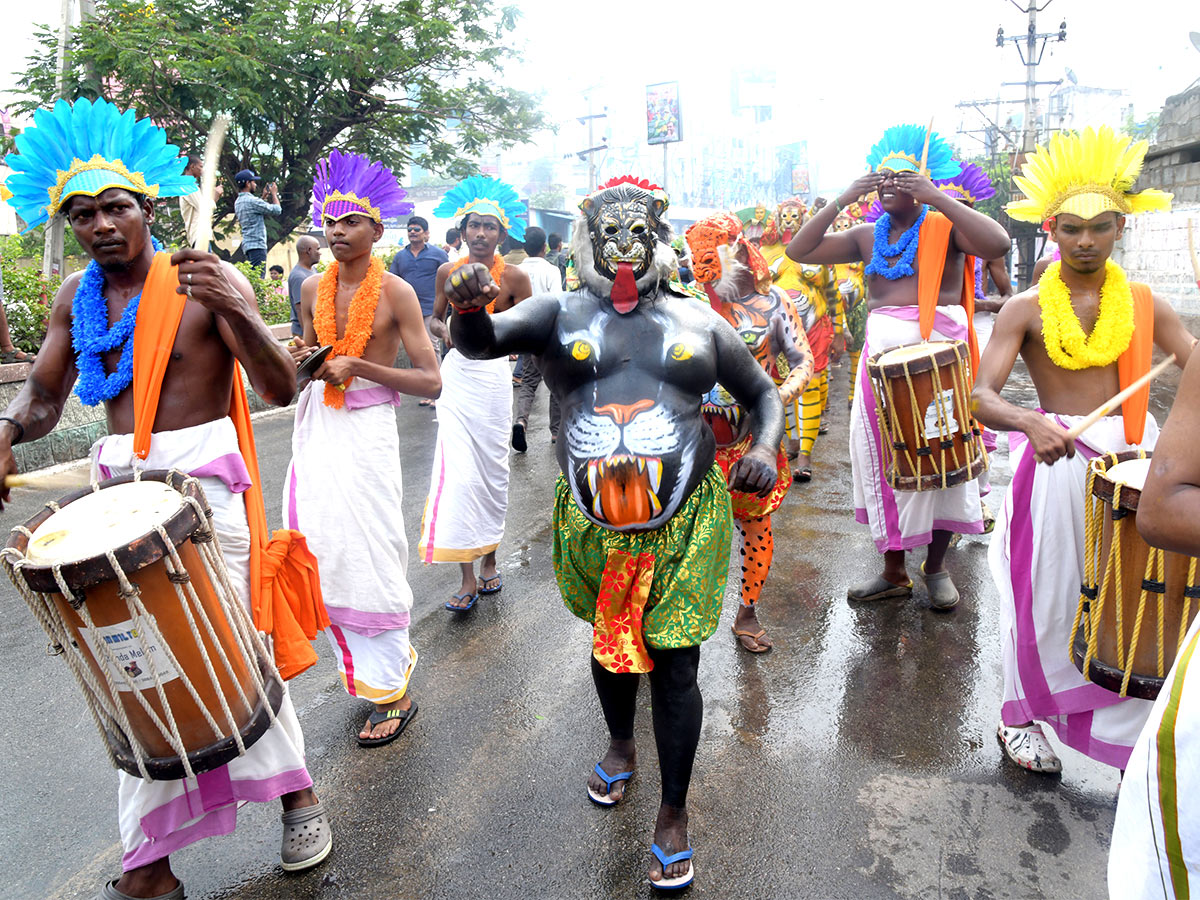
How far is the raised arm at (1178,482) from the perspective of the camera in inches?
59.7

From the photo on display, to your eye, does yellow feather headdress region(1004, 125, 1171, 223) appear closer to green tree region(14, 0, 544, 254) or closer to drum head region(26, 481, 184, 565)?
drum head region(26, 481, 184, 565)

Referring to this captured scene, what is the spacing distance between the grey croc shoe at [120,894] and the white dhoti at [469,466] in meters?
2.29

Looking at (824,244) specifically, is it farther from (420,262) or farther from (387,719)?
(420,262)

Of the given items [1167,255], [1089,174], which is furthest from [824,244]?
[1167,255]

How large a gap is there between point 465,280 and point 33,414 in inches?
58.8

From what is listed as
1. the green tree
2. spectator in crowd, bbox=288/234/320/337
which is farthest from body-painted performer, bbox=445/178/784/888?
the green tree

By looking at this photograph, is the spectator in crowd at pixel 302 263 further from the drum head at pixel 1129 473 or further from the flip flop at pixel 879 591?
the drum head at pixel 1129 473

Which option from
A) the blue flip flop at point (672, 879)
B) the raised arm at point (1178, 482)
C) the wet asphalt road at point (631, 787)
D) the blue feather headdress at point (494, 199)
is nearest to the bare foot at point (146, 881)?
the wet asphalt road at point (631, 787)

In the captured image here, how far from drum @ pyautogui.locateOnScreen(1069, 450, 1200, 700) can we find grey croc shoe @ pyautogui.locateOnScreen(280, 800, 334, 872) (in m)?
2.50

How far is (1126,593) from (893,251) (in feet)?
9.29

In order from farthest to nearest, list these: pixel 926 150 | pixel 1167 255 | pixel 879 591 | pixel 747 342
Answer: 1. pixel 1167 255
2. pixel 879 591
3. pixel 926 150
4. pixel 747 342

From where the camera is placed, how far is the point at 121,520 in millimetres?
2291

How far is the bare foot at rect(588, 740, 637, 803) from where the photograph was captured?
10.1 feet

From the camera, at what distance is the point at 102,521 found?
7.55 ft
